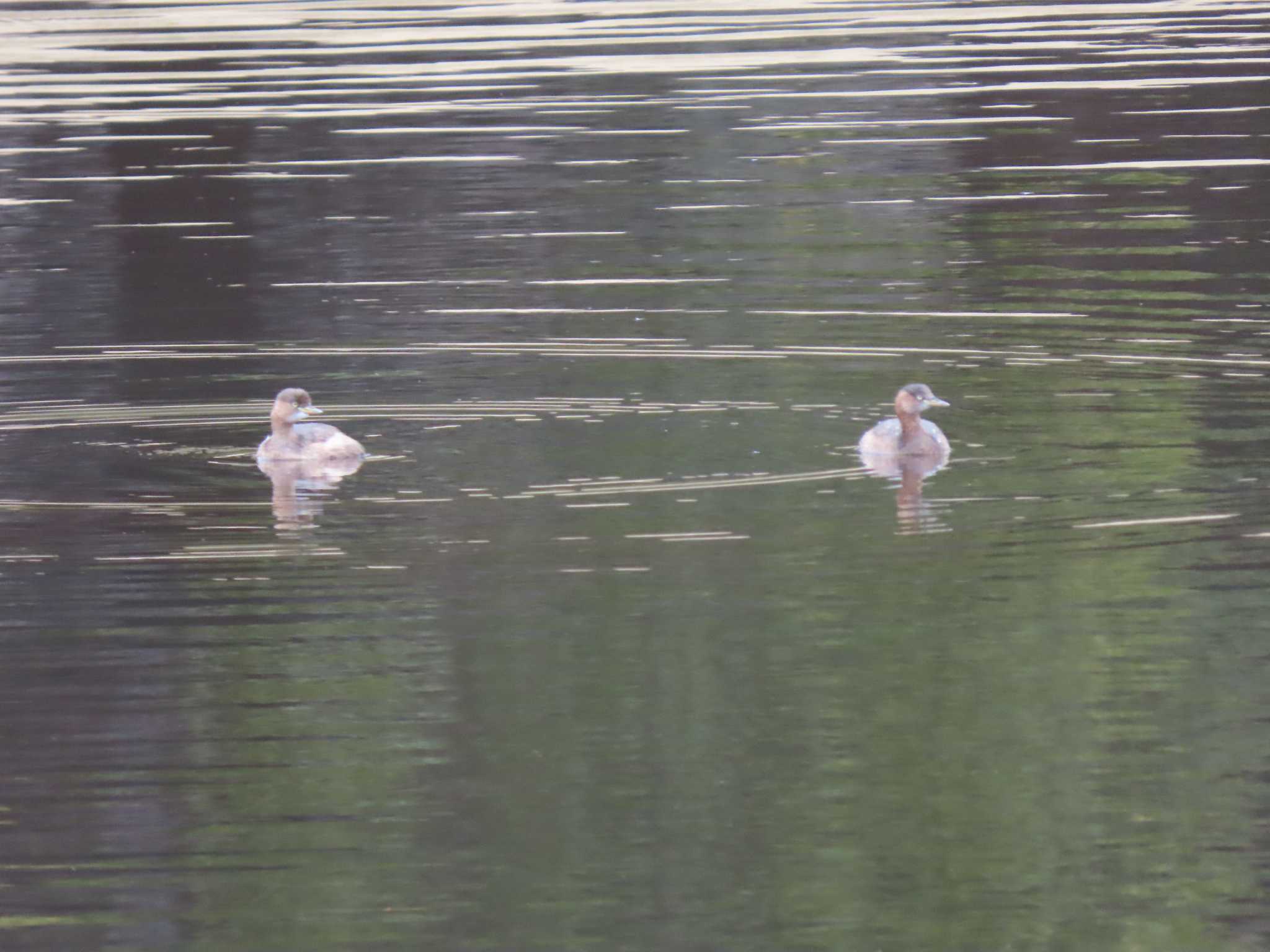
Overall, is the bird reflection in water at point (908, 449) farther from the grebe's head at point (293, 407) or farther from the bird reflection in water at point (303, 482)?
the grebe's head at point (293, 407)

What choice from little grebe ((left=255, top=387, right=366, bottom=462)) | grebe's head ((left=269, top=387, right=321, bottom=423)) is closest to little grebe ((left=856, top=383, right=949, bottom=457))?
little grebe ((left=255, top=387, right=366, bottom=462))

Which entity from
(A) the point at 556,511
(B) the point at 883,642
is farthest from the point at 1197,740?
(A) the point at 556,511

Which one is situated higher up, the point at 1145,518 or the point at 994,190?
the point at 994,190

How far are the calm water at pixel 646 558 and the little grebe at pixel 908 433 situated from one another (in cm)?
19

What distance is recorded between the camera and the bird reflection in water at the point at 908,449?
1360 cm

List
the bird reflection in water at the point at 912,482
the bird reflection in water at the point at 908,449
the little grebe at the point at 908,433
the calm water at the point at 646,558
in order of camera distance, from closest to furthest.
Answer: the calm water at the point at 646,558 → the bird reflection in water at the point at 912,482 → the bird reflection in water at the point at 908,449 → the little grebe at the point at 908,433

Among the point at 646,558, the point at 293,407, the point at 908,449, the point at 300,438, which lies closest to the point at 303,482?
the point at 300,438

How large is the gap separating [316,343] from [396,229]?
5.00m

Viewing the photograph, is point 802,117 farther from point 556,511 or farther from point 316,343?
point 556,511

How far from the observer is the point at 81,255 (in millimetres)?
22719

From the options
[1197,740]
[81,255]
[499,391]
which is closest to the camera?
[1197,740]

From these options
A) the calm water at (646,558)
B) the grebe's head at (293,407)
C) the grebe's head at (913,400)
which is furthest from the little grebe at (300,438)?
the grebe's head at (913,400)

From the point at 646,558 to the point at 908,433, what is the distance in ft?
7.43

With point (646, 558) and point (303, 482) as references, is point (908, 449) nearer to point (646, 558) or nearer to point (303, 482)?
point (646, 558)
